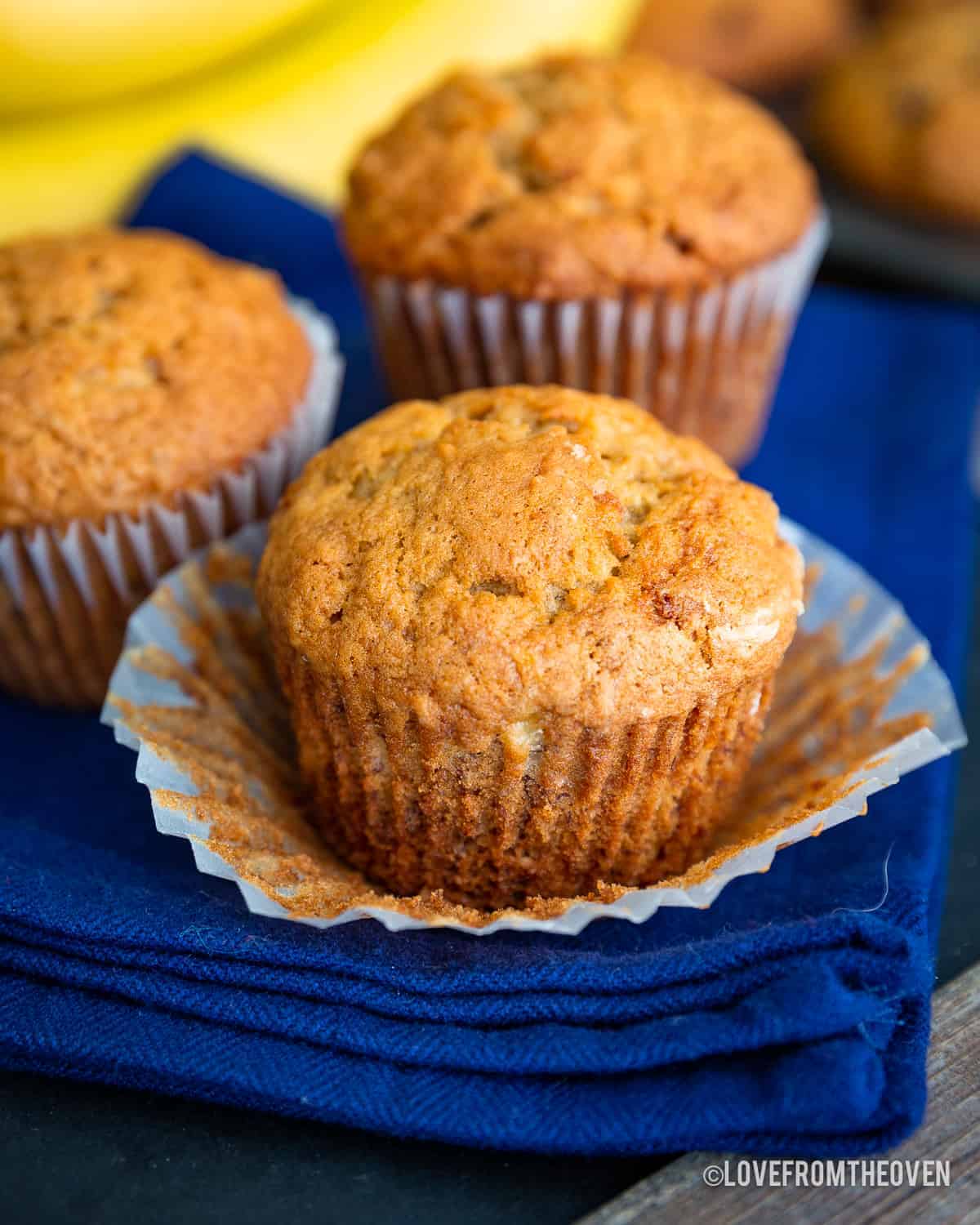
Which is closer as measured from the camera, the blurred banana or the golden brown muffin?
the blurred banana

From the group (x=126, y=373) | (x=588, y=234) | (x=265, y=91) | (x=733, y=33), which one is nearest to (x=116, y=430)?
(x=126, y=373)

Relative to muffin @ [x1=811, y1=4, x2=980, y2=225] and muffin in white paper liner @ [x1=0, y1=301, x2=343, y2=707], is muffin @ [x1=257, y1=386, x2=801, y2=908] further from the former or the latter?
muffin @ [x1=811, y1=4, x2=980, y2=225]

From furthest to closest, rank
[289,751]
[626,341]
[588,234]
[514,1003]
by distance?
[626,341], [588,234], [289,751], [514,1003]

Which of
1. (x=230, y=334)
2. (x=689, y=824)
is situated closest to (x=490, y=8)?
(x=230, y=334)

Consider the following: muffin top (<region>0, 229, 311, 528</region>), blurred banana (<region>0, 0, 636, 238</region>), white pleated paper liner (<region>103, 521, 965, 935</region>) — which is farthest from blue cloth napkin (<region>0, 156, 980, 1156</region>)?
blurred banana (<region>0, 0, 636, 238</region>)

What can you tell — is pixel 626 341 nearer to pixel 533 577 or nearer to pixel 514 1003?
pixel 533 577

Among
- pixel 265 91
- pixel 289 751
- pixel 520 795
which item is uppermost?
pixel 265 91
